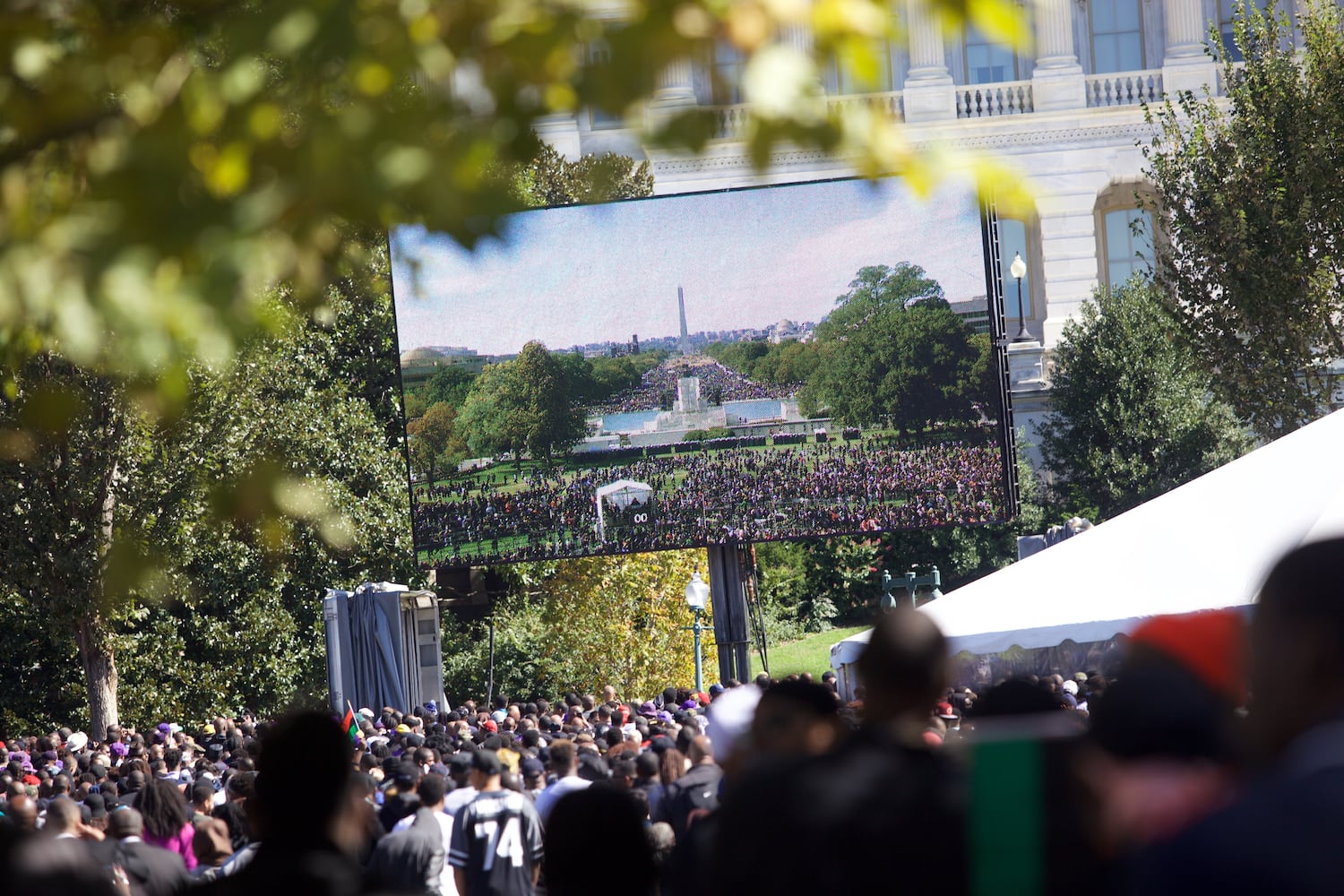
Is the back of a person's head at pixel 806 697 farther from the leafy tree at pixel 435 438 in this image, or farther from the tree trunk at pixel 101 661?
the tree trunk at pixel 101 661

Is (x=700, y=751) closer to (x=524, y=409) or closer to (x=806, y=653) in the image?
(x=524, y=409)

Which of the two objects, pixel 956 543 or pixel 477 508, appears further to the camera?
pixel 956 543

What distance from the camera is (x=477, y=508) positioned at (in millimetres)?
22969

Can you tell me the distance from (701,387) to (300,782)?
1978 centimetres

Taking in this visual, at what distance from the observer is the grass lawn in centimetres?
3916

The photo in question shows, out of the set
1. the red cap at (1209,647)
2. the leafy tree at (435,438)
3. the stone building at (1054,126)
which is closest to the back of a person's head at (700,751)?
the red cap at (1209,647)

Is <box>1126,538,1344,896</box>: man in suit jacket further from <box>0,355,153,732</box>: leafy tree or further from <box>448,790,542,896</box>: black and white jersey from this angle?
<box>0,355,153,732</box>: leafy tree

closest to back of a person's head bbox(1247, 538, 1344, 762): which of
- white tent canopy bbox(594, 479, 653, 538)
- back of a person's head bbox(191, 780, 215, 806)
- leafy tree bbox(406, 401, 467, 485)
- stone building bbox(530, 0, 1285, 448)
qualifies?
back of a person's head bbox(191, 780, 215, 806)

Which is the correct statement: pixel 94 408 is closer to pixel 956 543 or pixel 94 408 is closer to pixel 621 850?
pixel 621 850

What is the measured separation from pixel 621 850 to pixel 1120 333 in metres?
33.6

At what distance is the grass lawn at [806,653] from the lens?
39.2 metres

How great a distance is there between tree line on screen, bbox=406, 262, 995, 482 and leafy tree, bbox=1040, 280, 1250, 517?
13300mm

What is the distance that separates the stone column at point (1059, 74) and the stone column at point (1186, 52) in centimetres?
246

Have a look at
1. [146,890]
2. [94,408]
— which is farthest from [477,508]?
[146,890]
